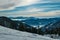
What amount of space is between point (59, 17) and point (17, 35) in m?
1.40

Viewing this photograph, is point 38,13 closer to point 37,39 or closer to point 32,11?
point 32,11

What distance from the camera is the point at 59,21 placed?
7.70 ft

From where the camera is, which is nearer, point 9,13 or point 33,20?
point 33,20

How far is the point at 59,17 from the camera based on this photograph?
2424 millimetres

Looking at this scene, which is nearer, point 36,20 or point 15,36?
point 15,36

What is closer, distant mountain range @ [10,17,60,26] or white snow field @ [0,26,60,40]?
white snow field @ [0,26,60,40]

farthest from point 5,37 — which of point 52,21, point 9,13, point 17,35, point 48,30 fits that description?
point 9,13

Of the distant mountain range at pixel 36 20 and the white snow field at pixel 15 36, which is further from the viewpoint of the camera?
the distant mountain range at pixel 36 20

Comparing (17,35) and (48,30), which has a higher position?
(17,35)

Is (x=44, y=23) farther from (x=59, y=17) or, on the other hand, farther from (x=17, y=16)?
(x=17, y=16)

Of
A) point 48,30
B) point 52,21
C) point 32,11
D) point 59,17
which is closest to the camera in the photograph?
point 48,30

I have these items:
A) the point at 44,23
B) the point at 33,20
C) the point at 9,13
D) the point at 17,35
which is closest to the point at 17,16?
the point at 9,13

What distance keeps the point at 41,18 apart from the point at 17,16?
16.8 inches

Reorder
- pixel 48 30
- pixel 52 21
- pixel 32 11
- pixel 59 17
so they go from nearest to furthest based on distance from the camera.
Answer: pixel 48 30 < pixel 52 21 < pixel 59 17 < pixel 32 11
